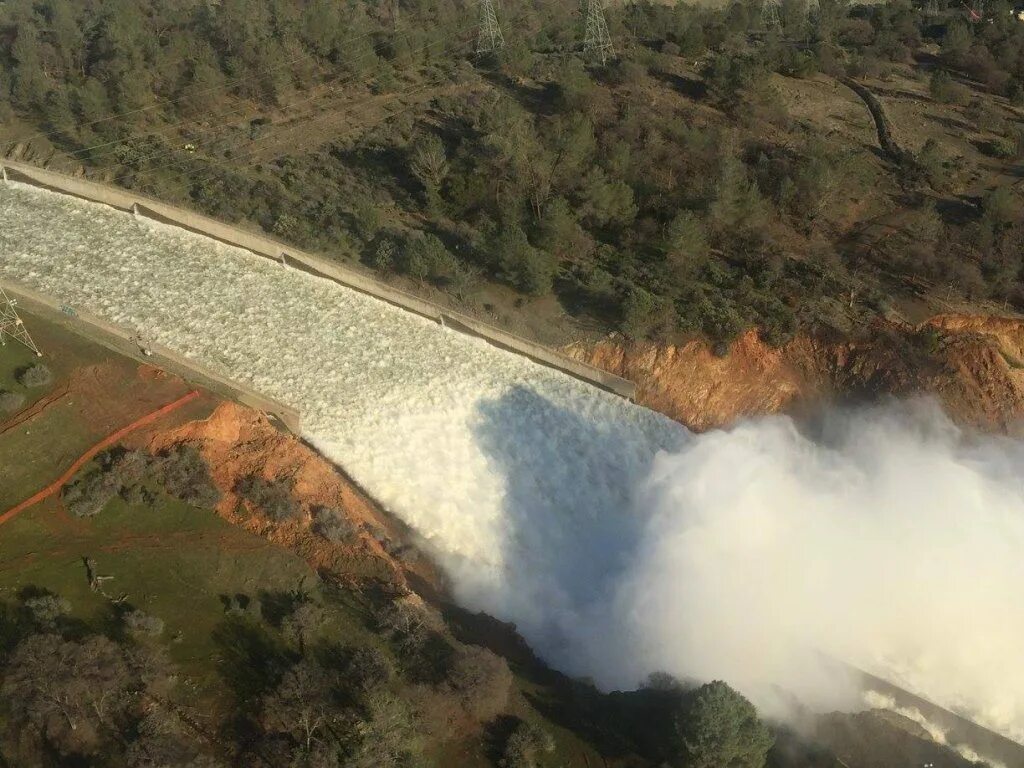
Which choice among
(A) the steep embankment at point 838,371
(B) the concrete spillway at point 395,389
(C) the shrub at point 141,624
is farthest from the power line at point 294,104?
(C) the shrub at point 141,624

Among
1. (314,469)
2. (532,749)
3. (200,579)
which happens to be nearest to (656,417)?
(314,469)

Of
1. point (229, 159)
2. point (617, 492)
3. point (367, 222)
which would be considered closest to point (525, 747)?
point (617, 492)

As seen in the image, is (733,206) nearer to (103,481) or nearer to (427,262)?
(427,262)

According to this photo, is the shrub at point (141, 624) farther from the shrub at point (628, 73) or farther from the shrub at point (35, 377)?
the shrub at point (628, 73)

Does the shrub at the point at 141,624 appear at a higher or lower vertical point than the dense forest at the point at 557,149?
lower

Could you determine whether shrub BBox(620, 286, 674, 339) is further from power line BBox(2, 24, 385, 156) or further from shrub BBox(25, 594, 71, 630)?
power line BBox(2, 24, 385, 156)

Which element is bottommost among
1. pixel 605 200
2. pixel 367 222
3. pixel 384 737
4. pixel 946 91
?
pixel 384 737
